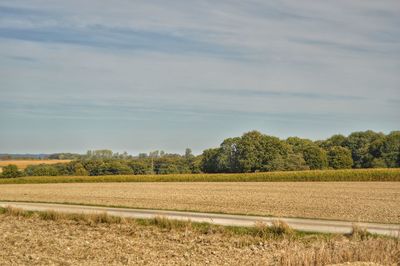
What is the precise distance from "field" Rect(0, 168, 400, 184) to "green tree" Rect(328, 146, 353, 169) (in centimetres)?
2889

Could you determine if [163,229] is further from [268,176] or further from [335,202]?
[268,176]

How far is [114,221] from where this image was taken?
88.2 ft

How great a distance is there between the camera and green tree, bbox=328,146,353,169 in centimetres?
9575

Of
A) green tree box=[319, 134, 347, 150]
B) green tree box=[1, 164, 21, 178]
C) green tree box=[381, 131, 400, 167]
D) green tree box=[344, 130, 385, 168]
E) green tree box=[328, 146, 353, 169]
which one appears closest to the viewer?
green tree box=[1, 164, 21, 178]

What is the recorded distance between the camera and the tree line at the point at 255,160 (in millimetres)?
88875

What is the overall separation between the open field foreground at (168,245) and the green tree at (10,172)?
63490mm

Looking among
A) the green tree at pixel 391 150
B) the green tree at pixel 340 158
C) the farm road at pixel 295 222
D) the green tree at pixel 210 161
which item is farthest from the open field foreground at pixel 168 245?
the green tree at pixel 340 158

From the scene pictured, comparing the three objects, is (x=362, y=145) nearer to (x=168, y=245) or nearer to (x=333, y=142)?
(x=333, y=142)

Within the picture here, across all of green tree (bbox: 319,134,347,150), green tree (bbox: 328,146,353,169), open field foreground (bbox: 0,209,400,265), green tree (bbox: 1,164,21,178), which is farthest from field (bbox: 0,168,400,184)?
open field foreground (bbox: 0,209,400,265)

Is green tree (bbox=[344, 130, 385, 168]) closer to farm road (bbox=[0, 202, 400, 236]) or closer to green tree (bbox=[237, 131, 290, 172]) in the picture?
green tree (bbox=[237, 131, 290, 172])

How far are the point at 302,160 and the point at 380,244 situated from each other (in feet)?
253

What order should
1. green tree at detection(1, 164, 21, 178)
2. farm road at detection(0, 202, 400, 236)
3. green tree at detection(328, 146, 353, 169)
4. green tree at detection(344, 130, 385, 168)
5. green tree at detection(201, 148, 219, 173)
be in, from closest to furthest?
farm road at detection(0, 202, 400, 236) < green tree at detection(1, 164, 21, 178) < green tree at detection(201, 148, 219, 173) < green tree at detection(344, 130, 385, 168) < green tree at detection(328, 146, 353, 169)

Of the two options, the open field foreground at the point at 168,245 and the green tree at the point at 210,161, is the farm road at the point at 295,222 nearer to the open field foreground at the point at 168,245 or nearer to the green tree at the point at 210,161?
the open field foreground at the point at 168,245

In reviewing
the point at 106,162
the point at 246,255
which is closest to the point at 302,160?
the point at 106,162
